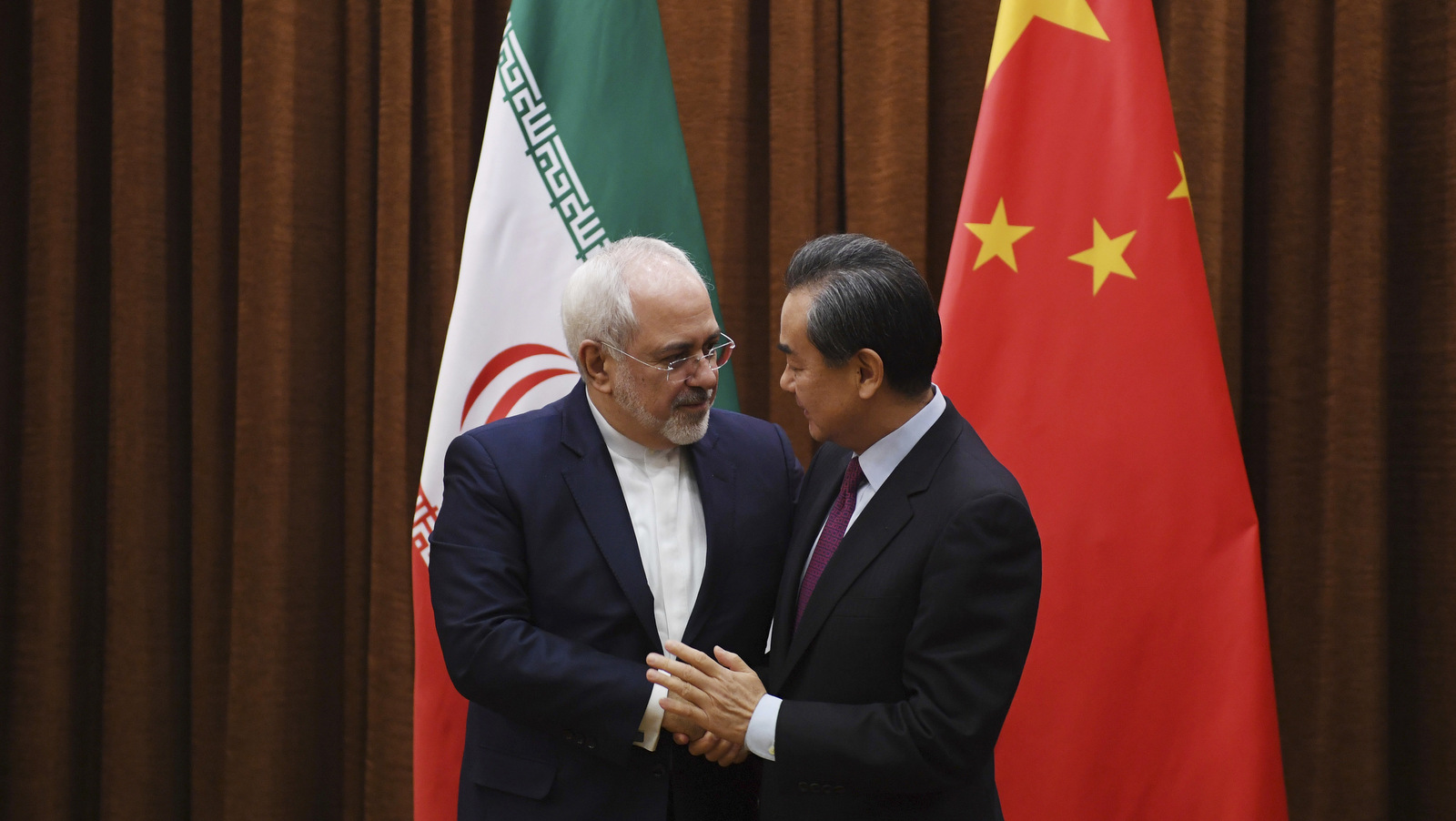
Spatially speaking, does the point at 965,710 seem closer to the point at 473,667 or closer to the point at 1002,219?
the point at 473,667

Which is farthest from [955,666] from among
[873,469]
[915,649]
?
[873,469]

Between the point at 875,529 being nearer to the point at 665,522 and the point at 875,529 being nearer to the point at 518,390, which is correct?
the point at 665,522

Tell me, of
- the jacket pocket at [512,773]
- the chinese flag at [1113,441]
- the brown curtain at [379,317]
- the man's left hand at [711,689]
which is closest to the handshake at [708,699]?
the man's left hand at [711,689]

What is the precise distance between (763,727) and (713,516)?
396 mm

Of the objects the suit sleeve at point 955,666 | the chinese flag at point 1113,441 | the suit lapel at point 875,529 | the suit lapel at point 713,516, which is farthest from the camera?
the chinese flag at point 1113,441

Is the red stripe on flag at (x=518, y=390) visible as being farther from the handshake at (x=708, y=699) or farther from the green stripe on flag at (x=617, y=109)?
the handshake at (x=708, y=699)

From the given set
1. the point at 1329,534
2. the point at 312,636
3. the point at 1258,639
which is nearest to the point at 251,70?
the point at 312,636

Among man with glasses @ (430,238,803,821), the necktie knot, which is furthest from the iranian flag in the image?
the necktie knot

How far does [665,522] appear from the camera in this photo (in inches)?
69.7

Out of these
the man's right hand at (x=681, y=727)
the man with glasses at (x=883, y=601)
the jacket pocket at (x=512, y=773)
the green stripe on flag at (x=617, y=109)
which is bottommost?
the jacket pocket at (x=512, y=773)

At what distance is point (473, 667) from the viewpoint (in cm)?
160

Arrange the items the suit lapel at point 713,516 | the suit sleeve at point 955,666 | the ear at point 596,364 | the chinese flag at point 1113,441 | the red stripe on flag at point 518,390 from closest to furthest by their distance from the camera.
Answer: the suit sleeve at point 955,666 < the suit lapel at point 713,516 < the ear at point 596,364 < the chinese flag at point 1113,441 < the red stripe on flag at point 518,390

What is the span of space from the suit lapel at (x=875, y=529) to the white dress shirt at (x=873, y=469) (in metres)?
0.02

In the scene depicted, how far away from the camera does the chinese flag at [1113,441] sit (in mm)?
2068
